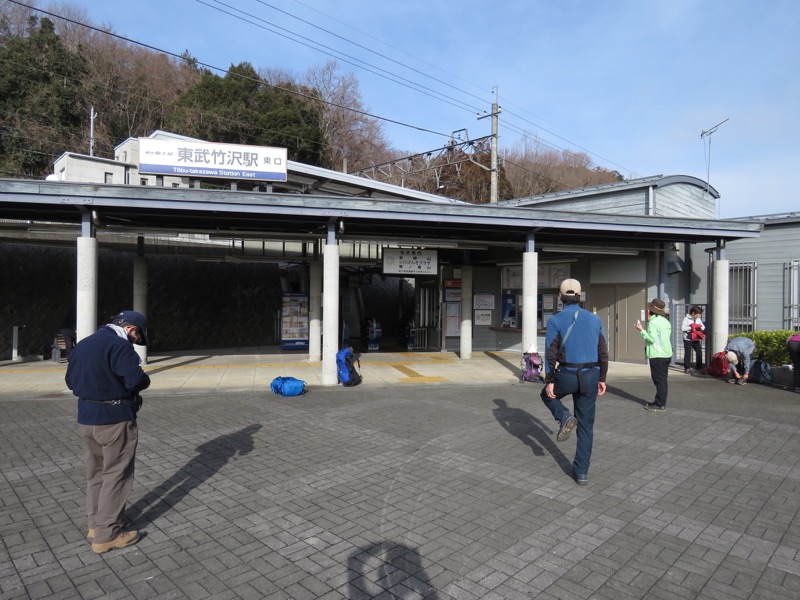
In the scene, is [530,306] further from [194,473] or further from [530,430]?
[194,473]

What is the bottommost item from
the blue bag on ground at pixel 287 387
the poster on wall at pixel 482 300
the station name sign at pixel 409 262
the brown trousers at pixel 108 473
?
the blue bag on ground at pixel 287 387

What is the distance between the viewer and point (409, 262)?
1394 centimetres

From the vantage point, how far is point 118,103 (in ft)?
106

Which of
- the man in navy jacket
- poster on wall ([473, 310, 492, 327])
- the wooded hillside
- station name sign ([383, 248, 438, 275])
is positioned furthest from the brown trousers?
the wooded hillside

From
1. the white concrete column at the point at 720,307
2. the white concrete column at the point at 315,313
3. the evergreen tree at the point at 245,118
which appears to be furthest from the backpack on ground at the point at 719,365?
the evergreen tree at the point at 245,118

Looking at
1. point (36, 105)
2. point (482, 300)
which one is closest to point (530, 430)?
point (482, 300)

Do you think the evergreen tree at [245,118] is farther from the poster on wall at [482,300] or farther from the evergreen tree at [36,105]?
the poster on wall at [482,300]

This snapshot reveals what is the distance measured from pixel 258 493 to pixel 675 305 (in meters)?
13.2

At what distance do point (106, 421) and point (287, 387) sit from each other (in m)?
6.06

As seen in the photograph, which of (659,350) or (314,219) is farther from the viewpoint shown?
(314,219)

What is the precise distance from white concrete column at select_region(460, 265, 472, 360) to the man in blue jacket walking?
10.7 meters

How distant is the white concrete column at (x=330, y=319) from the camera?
11078 millimetres

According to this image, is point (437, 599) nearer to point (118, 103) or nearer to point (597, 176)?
point (118, 103)

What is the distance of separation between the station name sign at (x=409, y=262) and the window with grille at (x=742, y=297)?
8050mm
